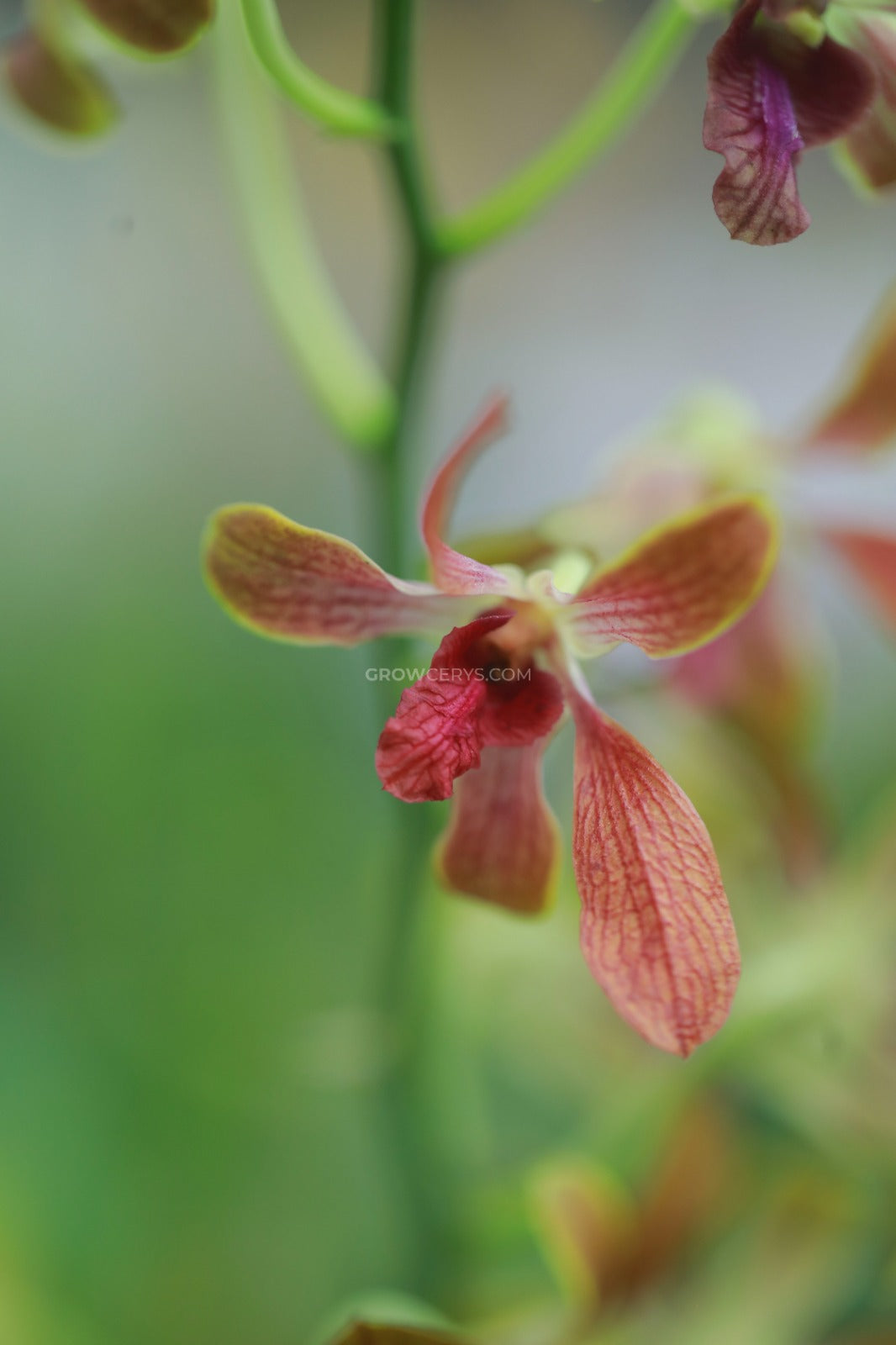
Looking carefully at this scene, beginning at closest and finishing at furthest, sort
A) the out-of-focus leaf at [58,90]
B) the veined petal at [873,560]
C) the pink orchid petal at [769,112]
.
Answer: the pink orchid petal at [769,112] < the out-of-focus leaf at [58,90] < the veined petal at [873,560]

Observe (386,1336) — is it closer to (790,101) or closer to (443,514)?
(443,514)

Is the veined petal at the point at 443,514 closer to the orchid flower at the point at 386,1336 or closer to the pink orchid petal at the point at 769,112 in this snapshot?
the pink orchid petal at the point at 769,112

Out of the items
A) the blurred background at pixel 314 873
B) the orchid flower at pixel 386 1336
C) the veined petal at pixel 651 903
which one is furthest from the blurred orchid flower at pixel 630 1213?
the veined petal at pixel 651 903

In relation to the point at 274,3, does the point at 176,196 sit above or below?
above

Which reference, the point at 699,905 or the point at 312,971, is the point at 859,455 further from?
the point at 312,971

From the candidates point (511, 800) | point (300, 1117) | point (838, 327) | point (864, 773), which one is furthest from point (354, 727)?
point (838, 327)

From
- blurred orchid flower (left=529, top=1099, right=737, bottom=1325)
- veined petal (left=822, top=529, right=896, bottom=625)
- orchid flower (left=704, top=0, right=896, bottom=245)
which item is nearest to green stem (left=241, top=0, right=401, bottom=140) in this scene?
orchid flower (left=704, top=0, right=896, bottom=245)
